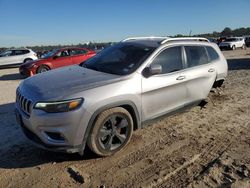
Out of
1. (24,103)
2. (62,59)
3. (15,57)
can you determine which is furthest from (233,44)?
(24,103)

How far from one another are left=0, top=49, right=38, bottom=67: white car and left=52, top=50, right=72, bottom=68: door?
23.3 feet

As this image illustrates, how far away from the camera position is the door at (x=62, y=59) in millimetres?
14384

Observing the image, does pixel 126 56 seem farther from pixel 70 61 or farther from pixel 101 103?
pixel 70 61

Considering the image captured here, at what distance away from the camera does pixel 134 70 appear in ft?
15.4

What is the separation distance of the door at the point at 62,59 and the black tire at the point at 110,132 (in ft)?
34.5

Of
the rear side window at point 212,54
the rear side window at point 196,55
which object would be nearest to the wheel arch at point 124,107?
the rear side window at point 196,55

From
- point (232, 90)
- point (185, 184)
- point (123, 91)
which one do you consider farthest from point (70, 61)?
point (185, 184)

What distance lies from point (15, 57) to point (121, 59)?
1745 centimetres

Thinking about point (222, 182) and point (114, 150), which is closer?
point (222, 182)

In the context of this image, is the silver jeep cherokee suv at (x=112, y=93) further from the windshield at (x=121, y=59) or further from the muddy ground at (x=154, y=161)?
the muddy ground at (x=154, y=161)

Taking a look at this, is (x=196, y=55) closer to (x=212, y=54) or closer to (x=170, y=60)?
(x=212, y=54)

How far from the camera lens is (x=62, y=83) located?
4410mm

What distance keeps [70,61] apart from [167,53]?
10121 mm

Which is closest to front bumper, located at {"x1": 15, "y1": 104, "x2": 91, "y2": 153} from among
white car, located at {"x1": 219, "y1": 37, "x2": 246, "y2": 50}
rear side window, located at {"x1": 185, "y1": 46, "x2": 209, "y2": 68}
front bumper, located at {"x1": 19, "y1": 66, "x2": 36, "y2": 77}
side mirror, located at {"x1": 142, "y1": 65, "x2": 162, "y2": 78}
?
side mirror, located at {"x1": 142, "y1": 65, "x2": 162, "y2": 78}
